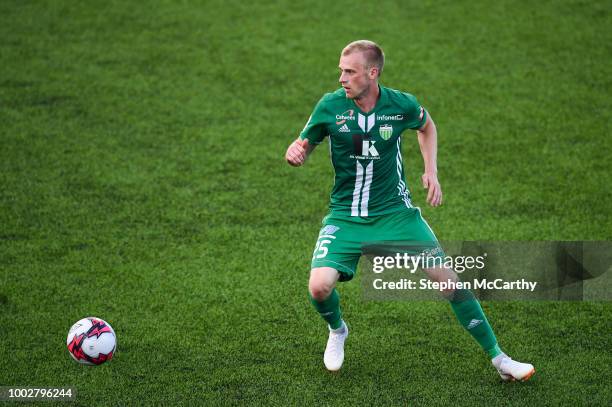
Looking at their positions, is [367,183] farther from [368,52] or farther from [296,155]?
[368,52]

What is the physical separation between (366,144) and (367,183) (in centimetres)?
26

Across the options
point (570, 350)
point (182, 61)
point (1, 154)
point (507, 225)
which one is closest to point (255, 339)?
point (570, 350)

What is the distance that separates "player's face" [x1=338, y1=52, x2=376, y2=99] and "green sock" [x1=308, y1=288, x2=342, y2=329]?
126cm

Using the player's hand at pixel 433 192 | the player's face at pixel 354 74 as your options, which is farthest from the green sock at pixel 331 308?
the player's face at pixel 354 74

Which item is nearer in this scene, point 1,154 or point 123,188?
point 123,188

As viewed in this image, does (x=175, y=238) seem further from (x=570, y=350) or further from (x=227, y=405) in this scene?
(x=570, y=350)

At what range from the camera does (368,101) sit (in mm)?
5453

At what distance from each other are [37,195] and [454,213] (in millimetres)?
3808

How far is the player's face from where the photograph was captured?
5.28 metres

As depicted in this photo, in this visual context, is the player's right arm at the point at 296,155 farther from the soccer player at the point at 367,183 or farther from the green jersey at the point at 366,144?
the green jersey at the point at 366,144

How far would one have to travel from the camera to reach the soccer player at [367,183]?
211 inches

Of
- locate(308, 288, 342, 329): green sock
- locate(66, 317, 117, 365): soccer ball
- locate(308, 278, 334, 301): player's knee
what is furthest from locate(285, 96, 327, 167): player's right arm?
locate(66, 317, 117, 365): soccer ball

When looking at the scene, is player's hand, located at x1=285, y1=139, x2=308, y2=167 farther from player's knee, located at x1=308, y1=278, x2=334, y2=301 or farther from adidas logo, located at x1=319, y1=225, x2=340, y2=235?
player's knee, located at x1=308, y1=278, x2=334, y2=301

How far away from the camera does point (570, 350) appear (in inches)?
231
